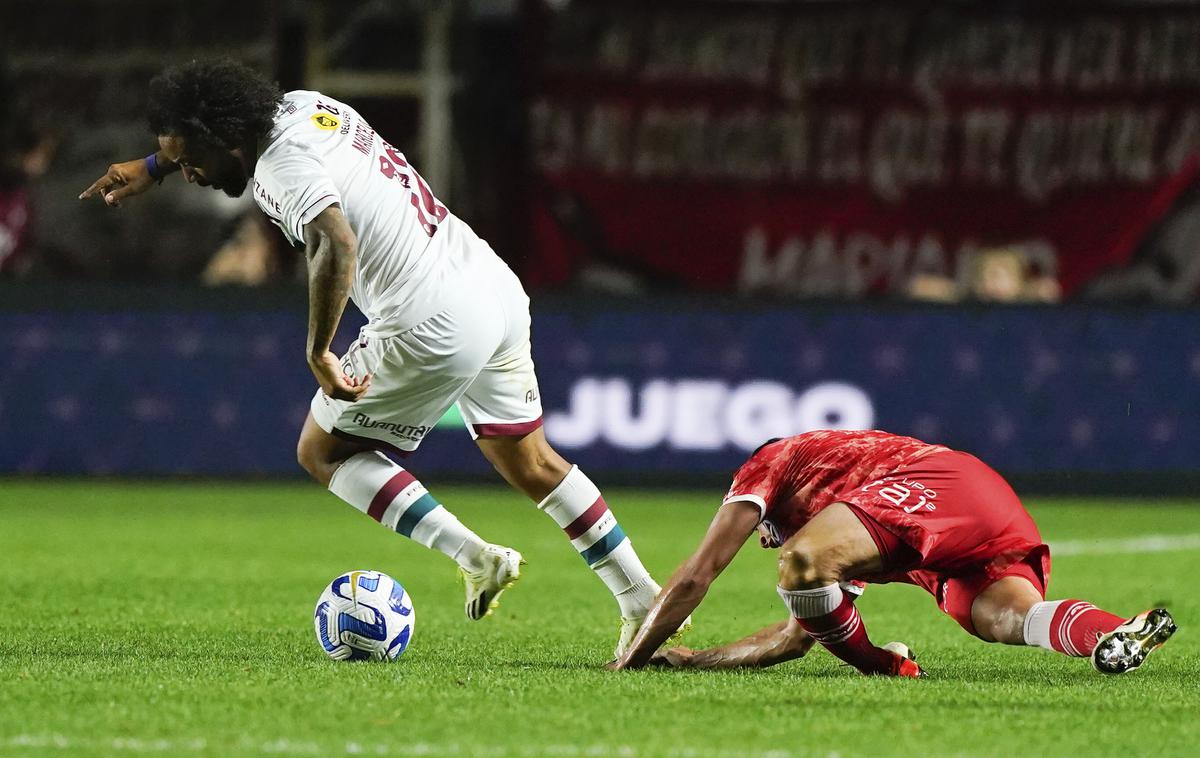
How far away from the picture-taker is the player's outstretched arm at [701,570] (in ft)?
19.2

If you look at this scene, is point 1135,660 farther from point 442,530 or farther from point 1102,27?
point 1102,27

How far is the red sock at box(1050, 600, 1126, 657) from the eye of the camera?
233 inches

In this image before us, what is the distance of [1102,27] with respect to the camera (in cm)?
1538

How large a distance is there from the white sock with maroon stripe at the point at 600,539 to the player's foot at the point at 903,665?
0.88m

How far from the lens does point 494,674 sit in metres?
5.82

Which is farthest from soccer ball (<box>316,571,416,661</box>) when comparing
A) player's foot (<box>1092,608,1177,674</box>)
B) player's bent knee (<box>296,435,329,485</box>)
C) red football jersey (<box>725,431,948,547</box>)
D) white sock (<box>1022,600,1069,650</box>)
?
player's foot (<box>1092,608,1177,674</box>)

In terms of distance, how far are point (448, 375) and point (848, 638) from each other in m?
1.54

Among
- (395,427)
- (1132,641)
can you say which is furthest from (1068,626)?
(395,427)

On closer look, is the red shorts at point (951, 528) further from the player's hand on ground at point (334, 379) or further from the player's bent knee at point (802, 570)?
the player's hand on ground at point (334, 379)

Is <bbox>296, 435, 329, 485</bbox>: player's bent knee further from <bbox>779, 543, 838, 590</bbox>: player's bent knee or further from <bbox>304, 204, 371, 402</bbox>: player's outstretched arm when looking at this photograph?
<bbox>779, 543, 838, 590</bbox>: player's bent knee

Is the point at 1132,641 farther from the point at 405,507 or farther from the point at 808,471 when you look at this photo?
the point at 405,507

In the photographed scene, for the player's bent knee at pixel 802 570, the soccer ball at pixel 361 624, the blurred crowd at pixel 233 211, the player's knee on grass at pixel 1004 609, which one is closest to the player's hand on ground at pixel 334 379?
the soccer ball at pixel 361 624

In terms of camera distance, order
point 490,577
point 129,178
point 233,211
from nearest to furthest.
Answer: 1. point 490,577
2. point 129,178
3. point 233,211

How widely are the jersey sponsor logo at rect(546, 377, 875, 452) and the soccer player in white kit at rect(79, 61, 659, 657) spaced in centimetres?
657
